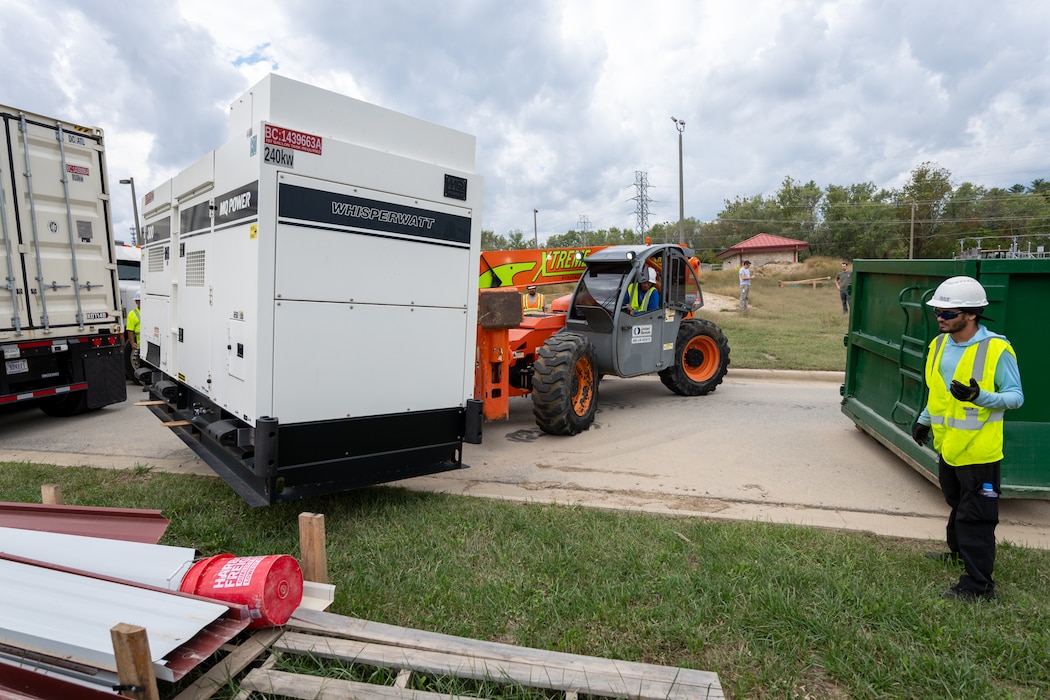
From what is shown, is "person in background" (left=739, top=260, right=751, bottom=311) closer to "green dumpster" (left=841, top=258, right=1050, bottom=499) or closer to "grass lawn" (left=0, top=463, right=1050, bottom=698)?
"green dumpster" (left=841, top=258, right=1050, bottom=499)

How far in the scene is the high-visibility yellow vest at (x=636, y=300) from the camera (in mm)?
7910

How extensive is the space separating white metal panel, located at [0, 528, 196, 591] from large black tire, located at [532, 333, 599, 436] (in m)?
4.02

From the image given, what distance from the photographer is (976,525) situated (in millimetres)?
3436

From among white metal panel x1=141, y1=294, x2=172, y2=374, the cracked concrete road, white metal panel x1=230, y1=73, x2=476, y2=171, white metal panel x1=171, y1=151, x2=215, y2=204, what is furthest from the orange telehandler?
white metal panel x1=141, y1=294, x2=172, y2=374

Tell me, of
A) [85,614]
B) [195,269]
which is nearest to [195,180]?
[195,269]

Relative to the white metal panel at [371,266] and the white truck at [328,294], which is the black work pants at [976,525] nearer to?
the white truck at [328,294]

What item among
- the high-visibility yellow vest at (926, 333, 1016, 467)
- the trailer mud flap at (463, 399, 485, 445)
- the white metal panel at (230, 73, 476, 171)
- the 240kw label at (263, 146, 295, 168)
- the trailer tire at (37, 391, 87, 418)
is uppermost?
the white metal panel at (230, 73, 476, 171)

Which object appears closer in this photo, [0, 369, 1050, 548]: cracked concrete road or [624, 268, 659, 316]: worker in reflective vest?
[0, 369, 1050, 548]: cracked concrete road

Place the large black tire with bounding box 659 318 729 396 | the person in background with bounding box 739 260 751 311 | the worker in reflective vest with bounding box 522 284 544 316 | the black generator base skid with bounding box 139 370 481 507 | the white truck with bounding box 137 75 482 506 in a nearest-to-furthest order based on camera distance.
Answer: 1. the white truck with bounding box 137 75 482 506
2. the black generator base skid with bounding box 139 370 481 507
3. the worker in reflective vest with bounding box 522 284 544 316
4. the large black tire with bounding box 659 318 729 396
5. the person in background with bounding box 739 260 751 311

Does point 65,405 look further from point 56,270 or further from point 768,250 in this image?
point 768,250

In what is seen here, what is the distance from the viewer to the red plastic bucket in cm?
283

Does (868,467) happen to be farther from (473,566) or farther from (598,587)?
(473,566)

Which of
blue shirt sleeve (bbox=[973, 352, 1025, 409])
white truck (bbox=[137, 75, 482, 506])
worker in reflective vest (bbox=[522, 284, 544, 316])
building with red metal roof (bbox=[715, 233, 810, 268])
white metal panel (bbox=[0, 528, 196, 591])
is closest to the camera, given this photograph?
white metal panel (bbox=[0, 528, 196, 591])

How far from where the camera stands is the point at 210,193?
15.3ft
